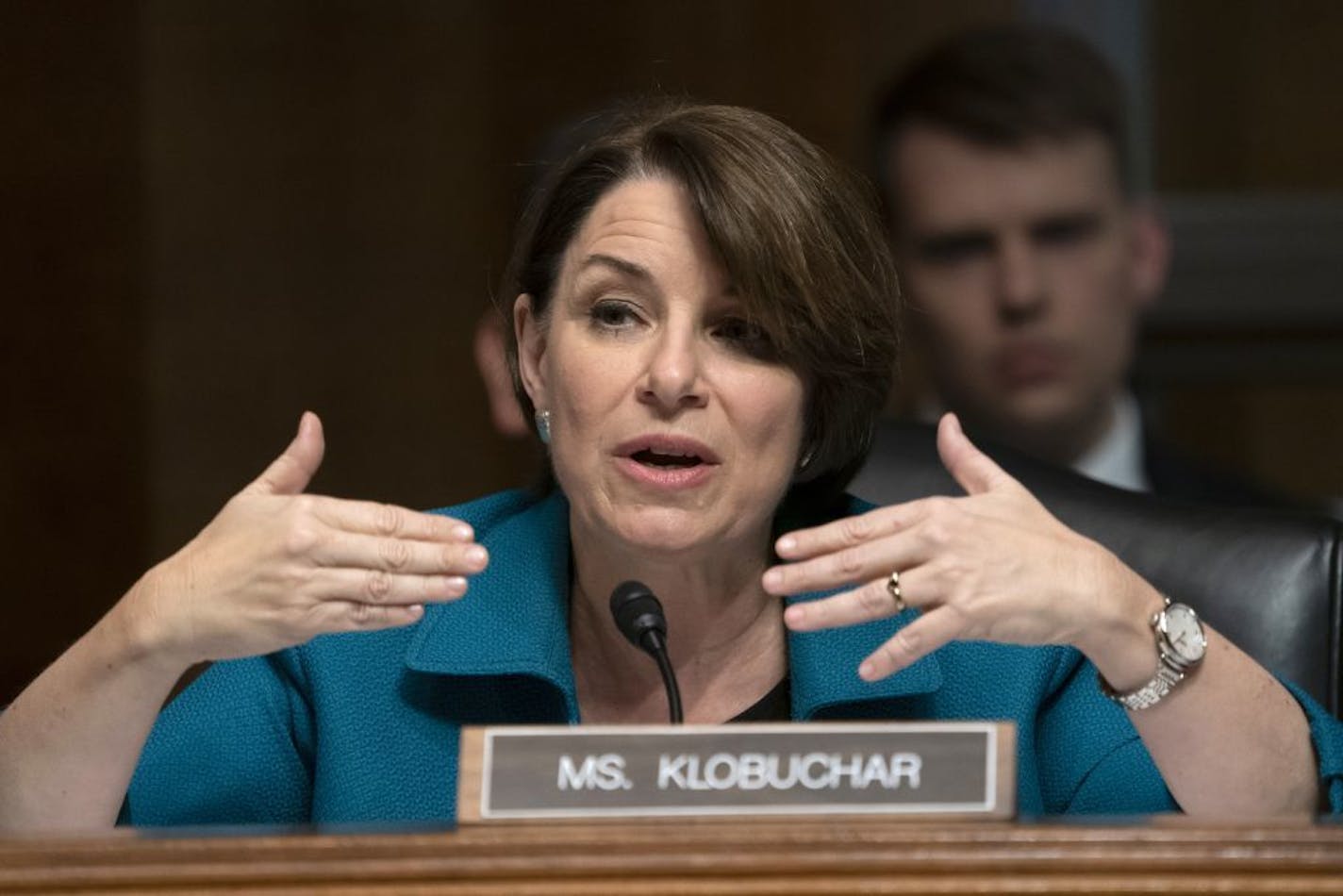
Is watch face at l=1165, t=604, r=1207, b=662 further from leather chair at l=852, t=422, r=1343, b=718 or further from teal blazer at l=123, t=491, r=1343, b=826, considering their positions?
leather chair at l=852, t=422, r=1343, b=718

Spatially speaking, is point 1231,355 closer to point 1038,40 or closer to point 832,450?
point 1038,40

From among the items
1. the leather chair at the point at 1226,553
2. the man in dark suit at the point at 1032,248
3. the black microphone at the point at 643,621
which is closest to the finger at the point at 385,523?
the black microphone at the point at 643,621

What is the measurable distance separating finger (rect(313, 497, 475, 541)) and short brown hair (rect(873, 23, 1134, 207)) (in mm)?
2373

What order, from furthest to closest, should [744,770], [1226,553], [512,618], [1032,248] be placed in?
1. [1032,248]
2. [1226,553]
3. [512,618]
4. [744,770]

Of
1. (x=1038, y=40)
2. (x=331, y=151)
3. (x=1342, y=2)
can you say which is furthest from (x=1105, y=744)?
(x=1342, y=2)

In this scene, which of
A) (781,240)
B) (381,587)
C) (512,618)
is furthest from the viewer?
(512,618)

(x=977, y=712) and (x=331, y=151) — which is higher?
(x=331, y=151)

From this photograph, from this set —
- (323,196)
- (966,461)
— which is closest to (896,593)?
(966,461)

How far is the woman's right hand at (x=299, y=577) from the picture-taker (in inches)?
74.2

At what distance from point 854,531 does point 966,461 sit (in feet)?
0.53

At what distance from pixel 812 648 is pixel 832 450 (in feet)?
0.72

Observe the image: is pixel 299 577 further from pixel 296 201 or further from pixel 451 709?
pixel 296 201

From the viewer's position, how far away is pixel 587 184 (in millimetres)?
2312

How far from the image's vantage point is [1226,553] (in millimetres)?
2643
